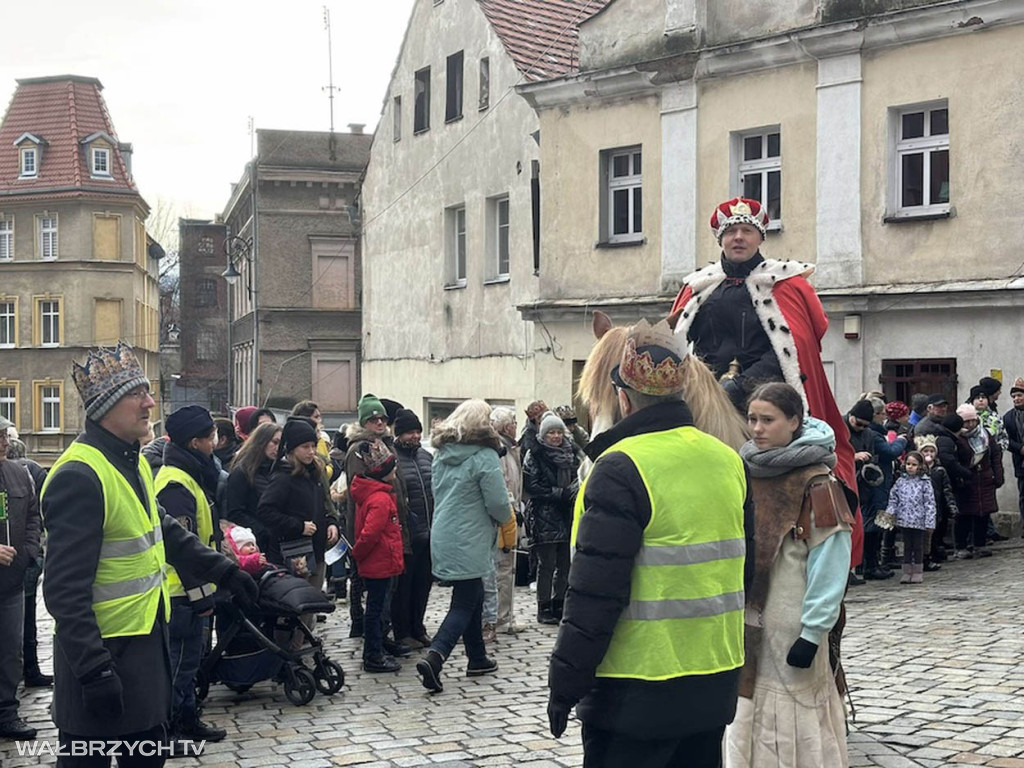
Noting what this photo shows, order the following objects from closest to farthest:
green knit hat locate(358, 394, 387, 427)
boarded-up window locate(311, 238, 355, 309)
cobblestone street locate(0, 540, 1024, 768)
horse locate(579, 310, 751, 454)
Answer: horse locate(579, 310, 751, 454), cobblestone street locate(0, 540, 1024, 768), green knit hat locate(358, 394, 387, 427), boarded-up window locate(311, 238, 355, 309)

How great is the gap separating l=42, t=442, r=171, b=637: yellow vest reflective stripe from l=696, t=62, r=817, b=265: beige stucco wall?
1579 centimetres

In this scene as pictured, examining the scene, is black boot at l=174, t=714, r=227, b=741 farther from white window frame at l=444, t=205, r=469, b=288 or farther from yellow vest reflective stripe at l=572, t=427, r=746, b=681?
white window frame at l=444, t=205, r=469, b=288

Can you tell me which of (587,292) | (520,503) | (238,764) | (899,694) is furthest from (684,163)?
(238,764)

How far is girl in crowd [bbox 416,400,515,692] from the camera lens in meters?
9.84

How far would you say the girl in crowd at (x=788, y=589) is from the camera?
5.72m

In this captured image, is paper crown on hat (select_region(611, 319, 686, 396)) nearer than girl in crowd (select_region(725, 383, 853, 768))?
Yes

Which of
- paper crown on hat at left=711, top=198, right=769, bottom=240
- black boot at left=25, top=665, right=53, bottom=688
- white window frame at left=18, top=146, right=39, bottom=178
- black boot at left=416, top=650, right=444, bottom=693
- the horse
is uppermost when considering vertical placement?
white window frame at left=18, top=146, right=39, bottom=178

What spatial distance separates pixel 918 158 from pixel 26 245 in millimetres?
48902

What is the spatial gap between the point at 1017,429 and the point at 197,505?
1130cm

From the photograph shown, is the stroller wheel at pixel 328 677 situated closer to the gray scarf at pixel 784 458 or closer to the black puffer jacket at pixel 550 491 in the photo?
the black puffer jacket at pixel 550 491


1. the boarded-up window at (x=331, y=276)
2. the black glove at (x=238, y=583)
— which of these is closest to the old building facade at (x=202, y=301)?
the boarded-up window at (x=331, y=276)

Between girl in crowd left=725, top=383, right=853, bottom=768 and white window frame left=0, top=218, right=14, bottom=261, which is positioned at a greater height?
white window frame left=0, top=218, right=14, bottom=261

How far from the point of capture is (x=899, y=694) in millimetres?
8695

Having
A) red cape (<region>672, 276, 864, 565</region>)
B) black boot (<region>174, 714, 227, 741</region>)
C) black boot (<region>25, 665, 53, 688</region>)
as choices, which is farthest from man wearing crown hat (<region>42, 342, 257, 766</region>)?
black boot (<region>25, 665, 53, 688</region>)
